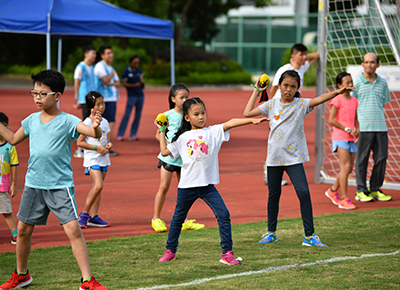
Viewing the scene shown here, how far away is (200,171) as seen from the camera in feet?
16.1

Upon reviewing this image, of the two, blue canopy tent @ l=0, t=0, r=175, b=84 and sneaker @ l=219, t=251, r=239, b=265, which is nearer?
sneaker @ l=219, t=251, r=239, b=265

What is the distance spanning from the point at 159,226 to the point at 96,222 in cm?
82

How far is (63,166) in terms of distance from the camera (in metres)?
4.22

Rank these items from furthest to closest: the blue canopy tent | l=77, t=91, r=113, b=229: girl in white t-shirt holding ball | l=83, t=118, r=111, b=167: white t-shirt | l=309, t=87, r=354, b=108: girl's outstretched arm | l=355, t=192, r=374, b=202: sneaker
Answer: the blue canopy tent, l=355, t=192, r=374, b=202: sneaker, l=83, t=118, r=111, b=167: white t-shirt, l=77, t=91, r=113, b=229: girl in white t-shirt holding ball, l=309, t=87, r=354, b=108: girl's outstretched arm

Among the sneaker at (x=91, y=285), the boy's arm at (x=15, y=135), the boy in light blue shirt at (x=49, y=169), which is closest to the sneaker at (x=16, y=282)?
the boy in light blue shirt at (x=49, y=169)

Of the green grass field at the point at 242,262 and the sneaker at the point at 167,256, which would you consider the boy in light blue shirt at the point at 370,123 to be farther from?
the sneaker at the point at 167,256

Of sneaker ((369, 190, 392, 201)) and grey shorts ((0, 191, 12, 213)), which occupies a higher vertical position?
grey shorts ((0, 191, 12, 213))

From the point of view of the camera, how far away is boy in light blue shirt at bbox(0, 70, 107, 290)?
413 cm

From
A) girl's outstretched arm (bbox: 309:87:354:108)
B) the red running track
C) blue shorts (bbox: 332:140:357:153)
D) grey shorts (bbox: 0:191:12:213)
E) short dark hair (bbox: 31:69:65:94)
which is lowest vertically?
the red running track

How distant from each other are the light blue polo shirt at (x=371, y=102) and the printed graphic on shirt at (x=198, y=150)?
399cm

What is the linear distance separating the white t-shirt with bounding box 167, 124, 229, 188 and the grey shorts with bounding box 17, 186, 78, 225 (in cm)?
115

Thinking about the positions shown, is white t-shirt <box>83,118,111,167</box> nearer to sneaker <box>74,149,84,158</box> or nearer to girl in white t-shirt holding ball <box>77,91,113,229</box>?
girl in white t-shirt holding ball <box>77,91,113,229</box>

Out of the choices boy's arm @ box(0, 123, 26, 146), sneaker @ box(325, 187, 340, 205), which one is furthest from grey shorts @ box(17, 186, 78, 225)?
sneaker @ box(325, 187, 340, 205)

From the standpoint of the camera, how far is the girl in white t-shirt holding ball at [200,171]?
4.89 meters
